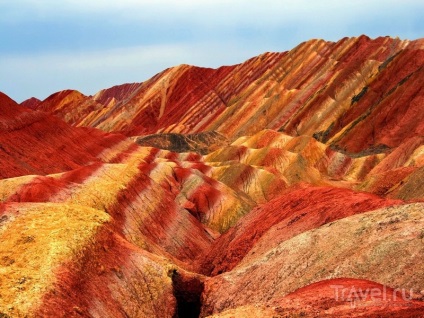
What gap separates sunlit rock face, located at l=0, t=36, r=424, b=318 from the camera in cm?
2191

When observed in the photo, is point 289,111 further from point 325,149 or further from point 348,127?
point 325,149

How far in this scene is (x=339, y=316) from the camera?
17328 mm

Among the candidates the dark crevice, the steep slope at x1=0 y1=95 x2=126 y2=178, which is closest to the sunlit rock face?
the dark crevice

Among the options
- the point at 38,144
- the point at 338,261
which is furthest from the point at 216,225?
the point at 338,261

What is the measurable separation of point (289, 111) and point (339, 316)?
131 metres

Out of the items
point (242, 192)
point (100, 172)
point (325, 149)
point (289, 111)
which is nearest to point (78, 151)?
point (242, 192)

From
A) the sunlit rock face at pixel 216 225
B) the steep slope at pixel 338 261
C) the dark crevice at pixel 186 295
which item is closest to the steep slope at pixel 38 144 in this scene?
the sunlit rock face at pixel 216 225

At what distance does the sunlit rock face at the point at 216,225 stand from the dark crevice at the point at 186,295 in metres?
0.06

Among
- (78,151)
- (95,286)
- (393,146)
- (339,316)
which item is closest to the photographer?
(339,316)

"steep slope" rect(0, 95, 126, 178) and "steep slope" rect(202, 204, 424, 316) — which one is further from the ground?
"steep slope" rect(0, 95, 126, 178)

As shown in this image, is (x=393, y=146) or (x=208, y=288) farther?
(x=393, y=146)

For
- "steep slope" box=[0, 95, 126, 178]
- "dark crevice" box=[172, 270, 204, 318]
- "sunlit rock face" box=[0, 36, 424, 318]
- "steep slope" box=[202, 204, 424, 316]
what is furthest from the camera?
"steep slope" box=[0, 95, 126, 178]

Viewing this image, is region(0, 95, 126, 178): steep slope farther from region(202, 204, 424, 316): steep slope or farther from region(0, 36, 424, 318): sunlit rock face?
region(202, 204, 424, 316): steep slope

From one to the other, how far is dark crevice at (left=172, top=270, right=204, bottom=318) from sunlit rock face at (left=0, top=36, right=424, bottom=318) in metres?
0.06
